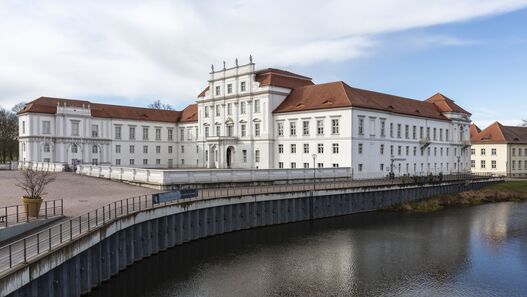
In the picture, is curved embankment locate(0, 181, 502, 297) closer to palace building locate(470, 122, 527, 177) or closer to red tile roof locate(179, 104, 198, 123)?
palace building locate(470, 122, 527, 177)

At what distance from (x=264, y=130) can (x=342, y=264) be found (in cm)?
3876

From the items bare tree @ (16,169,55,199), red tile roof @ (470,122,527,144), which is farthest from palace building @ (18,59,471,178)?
bare tree @ (16,169,55,199)

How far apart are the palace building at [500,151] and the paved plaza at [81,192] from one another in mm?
71077

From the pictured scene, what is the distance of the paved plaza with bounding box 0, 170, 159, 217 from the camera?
2612 centimetres

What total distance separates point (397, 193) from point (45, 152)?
51362 mm

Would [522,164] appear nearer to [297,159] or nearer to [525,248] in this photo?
[297,159]

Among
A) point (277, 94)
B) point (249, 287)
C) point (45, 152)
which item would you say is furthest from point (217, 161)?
point (249, 287)

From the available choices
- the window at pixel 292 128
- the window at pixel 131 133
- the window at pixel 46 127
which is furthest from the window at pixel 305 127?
the window at pixel 46 127

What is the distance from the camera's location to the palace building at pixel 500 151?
83375mm

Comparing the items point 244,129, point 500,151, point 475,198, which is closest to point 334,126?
point 244,129

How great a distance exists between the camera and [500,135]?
8512 centimetres

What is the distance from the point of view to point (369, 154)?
55094mm

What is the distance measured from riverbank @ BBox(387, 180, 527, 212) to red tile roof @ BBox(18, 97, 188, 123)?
50.1 meters

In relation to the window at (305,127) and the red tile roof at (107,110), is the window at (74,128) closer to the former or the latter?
the red tile roof at (107,110)
